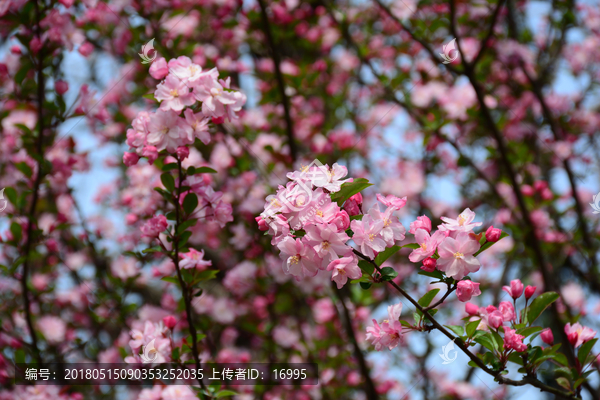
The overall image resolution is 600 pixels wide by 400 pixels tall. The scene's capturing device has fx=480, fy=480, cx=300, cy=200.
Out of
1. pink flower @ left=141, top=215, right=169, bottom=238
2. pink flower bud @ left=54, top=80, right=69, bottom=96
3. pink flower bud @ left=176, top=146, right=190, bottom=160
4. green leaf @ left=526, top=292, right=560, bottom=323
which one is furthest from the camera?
pink flower bud @ left=54, top=80, right=69, bottom=96

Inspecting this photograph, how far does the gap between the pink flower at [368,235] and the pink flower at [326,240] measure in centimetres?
3

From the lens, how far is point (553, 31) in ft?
12.1

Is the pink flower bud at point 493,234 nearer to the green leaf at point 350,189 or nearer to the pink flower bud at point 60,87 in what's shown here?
the green leaf at point 350,189

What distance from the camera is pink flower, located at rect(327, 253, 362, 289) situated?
3.33 ft

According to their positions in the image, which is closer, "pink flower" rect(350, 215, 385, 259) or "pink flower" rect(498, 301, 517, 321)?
"pink flower" rect(350, 215, 385, 259)

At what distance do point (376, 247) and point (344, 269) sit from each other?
0.27 ft

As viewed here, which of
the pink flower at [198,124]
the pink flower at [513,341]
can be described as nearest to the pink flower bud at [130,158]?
the pink flower at [198,124]

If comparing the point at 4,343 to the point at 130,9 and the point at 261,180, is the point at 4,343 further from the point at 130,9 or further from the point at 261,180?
the point at 130,9

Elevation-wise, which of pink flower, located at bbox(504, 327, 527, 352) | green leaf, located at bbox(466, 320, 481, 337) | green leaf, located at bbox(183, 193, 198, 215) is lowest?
pink flower, located at bbox(504, 327, 527, 352)

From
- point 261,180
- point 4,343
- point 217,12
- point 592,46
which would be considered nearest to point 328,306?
point 261,180

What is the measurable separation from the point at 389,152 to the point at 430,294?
2.82m

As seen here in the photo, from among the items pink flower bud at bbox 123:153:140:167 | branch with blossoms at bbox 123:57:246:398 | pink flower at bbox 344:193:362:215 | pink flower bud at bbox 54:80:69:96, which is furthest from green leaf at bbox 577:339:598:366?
pink flower bud at bbox 54:80:69:96

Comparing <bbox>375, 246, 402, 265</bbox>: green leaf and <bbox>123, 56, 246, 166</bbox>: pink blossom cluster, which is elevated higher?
<bbox>123, 56, 246, 166</bbox>: pink blossom cluster

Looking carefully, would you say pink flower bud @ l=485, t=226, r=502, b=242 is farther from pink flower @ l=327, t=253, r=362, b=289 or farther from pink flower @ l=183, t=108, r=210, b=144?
pink flower @ l=183, t=108, r=210, b=144
